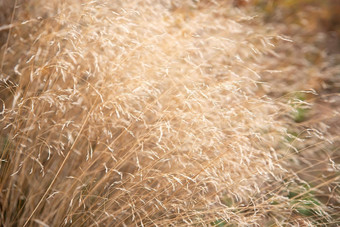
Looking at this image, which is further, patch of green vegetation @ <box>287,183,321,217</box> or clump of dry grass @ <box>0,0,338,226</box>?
patch of green vegetation @ <box>287,183,321,217</box>

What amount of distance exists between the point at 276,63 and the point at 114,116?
226cm

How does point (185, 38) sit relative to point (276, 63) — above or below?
above

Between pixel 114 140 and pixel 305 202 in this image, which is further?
pixel 305 202

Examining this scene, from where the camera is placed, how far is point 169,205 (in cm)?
181

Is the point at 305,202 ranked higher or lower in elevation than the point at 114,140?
lower

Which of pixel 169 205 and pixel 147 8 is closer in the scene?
pixel 169 205

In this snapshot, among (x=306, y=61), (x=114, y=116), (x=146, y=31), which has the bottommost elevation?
(x=306, y=61)

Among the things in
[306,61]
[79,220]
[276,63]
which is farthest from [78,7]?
[306,61]

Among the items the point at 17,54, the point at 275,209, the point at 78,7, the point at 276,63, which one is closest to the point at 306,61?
the point at 276,63

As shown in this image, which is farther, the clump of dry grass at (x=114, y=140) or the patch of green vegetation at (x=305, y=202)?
the patch of green vegetation at (x=305, y=202)

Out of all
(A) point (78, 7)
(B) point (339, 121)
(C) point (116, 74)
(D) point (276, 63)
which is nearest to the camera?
(C) point (116, 74)

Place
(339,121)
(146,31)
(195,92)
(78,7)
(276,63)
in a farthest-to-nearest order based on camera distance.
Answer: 1. (276,63)
2. (339,121)
3. (146,31)
4. (78,7)
5. (195,92)

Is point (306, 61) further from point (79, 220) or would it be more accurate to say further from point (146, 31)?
point (79, 220)

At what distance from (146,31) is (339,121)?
197cm
